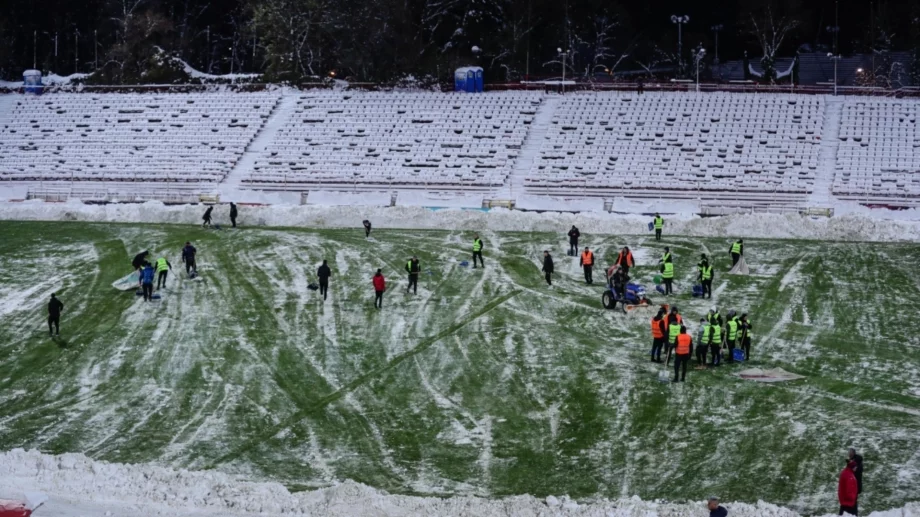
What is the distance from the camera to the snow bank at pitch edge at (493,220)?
57000 millimetres

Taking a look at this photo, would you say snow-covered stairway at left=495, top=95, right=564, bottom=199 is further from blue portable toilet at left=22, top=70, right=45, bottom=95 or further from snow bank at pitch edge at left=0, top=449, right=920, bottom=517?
snow bank at pitch edge at left=0, top=449, right=920, bottom=517

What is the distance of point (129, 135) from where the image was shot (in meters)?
76.6

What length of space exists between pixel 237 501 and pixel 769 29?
7267 centimetres

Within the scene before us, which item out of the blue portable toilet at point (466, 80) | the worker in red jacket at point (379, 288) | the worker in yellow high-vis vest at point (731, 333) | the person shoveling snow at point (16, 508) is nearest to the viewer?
the person shoveling snow at point (16, 508)

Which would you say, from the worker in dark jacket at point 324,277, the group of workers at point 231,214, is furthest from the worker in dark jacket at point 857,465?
the group of workers at point 231,214

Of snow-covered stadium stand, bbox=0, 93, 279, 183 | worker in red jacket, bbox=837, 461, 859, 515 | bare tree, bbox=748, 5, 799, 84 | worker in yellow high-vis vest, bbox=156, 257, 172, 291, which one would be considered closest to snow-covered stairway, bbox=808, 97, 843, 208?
bare tree, bbox=748, 5, 799, 84

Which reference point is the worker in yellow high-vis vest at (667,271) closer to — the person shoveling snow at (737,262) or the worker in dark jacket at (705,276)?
the worker in dark jacket at (705,276)

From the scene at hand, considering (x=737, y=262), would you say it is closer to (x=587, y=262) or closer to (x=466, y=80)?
(x=587, y=262)

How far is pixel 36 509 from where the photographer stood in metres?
26.6

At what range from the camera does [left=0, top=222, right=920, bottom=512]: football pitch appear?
100.0 feet

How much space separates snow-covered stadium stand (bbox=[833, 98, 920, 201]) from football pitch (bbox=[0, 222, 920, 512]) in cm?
841

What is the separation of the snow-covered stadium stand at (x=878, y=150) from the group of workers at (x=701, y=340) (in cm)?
2692

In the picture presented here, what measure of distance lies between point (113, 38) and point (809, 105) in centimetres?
5877

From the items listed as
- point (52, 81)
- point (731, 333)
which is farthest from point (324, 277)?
point (52, 81)
